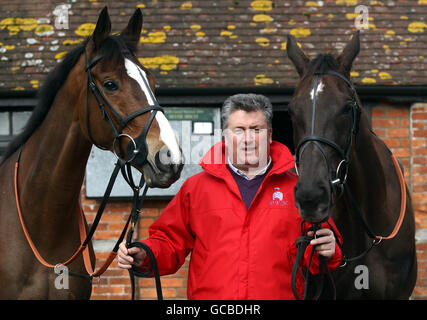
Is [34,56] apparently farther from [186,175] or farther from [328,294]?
[328,294]

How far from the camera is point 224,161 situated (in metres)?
2.68

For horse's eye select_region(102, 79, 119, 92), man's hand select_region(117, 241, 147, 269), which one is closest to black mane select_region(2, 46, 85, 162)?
horse's eye select_region(102, 79, 119, 92)

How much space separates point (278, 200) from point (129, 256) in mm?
843

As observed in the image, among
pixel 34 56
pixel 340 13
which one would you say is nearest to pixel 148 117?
pixel 34 56

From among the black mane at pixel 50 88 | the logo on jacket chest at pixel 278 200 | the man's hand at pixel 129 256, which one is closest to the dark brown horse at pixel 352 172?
the logo on jacket chest at pixel 278 200

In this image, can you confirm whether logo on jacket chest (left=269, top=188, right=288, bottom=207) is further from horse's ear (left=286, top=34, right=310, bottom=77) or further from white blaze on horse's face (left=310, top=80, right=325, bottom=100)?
horse's ear (left=286, top=34, right=310, bottom=77)

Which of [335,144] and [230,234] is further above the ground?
[335,144]

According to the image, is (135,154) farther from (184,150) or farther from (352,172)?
(184,150)

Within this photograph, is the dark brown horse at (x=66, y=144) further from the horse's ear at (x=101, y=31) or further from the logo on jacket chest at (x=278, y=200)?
the logo on jacket chest at (x=278, y=200)

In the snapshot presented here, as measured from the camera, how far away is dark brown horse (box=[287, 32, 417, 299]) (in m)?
2.65

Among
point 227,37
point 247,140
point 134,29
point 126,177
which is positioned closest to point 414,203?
point 227,37

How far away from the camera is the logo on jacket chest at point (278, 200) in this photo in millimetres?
2533

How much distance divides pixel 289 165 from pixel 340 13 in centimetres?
400

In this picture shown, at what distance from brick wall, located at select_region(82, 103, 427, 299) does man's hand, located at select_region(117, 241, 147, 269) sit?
3.18 metres
